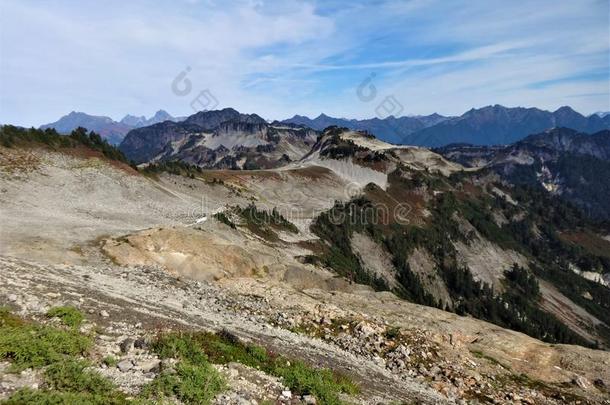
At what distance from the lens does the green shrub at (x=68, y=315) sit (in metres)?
17.4

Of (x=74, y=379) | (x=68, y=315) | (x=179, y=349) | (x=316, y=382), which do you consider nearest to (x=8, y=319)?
(x=68, y=315)

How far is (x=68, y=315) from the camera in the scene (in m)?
17.8

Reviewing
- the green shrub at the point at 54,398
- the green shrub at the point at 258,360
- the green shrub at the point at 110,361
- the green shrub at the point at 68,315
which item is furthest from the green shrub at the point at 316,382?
the green shrub at the point at 68,315

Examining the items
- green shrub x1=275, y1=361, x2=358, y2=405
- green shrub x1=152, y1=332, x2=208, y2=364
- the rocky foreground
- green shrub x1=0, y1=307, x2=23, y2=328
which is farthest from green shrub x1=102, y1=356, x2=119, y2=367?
green shrub x1=275, y1=361, x2=358, y2=405

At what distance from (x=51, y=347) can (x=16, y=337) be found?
131 centimetres

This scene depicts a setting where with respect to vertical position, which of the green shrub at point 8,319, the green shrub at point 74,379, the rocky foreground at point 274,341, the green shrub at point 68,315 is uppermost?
the green shrub at point 8,319

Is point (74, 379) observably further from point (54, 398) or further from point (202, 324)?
point (202, 324)

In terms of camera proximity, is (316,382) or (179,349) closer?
(179,349)

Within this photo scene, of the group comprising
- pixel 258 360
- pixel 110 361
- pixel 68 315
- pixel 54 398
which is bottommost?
pixel 258 360

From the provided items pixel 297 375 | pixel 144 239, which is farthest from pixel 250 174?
pixel 297 375

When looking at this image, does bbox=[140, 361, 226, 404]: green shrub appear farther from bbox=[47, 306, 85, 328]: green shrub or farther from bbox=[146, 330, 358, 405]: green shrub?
bbox=[47, 306, 85, 328]: green shrub

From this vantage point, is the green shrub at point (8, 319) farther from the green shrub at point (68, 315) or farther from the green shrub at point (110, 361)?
the green shrub at point (110, 361)

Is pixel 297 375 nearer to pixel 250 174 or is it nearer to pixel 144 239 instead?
pixel 144 239

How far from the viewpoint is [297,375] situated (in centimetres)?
1769
